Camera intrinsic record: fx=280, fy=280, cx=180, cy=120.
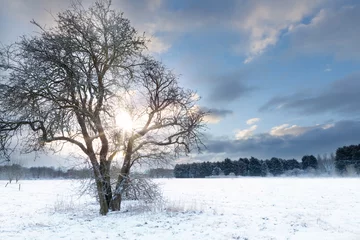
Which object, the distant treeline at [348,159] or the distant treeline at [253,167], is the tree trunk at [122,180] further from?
the distant treeline at [253,167]

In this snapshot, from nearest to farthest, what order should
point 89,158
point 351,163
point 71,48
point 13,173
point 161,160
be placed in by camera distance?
point 71,48 < point 89,158 < point 161,160 < point 13,173 < point 351,163

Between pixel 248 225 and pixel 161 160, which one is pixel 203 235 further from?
pixel 161 160

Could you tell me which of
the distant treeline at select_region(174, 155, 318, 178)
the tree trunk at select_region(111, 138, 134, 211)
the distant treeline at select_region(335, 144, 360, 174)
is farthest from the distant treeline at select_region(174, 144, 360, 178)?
the tree trunk at select_region(111, 138, 134, 211)

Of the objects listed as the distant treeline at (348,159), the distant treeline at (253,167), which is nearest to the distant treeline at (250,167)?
the distant treeline at (253,167)

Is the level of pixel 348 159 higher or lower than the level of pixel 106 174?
higher

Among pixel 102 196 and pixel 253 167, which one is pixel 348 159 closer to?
pixel 253 167

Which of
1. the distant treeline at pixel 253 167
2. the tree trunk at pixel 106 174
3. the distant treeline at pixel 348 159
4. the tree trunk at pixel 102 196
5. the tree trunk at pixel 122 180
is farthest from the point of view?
the distant treeline at pixel 253 167

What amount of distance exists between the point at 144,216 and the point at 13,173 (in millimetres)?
59793

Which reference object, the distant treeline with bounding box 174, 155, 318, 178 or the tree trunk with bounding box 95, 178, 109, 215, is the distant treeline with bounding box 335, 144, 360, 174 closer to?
the distant treeline with bounding box 174, 155, 318, 178

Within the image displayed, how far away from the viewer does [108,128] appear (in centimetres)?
1539

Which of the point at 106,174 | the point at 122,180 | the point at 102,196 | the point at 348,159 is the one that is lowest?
the point at 102,196

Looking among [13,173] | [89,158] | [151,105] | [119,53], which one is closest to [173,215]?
[89,158]

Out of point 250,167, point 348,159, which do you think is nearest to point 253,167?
point 250,167

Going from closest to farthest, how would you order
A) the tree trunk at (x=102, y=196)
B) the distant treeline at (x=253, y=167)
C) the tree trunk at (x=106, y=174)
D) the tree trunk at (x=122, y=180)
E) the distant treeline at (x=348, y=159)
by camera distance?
1. the tree trunk at (x=102, y=196)
2. the tree trunk at (x=106, y=174)
3. the tree trunk at (x=122, y=180)
4. the distant treeline at (x=348, y=159)
5. the distant treeline at (x=253, y=167)
